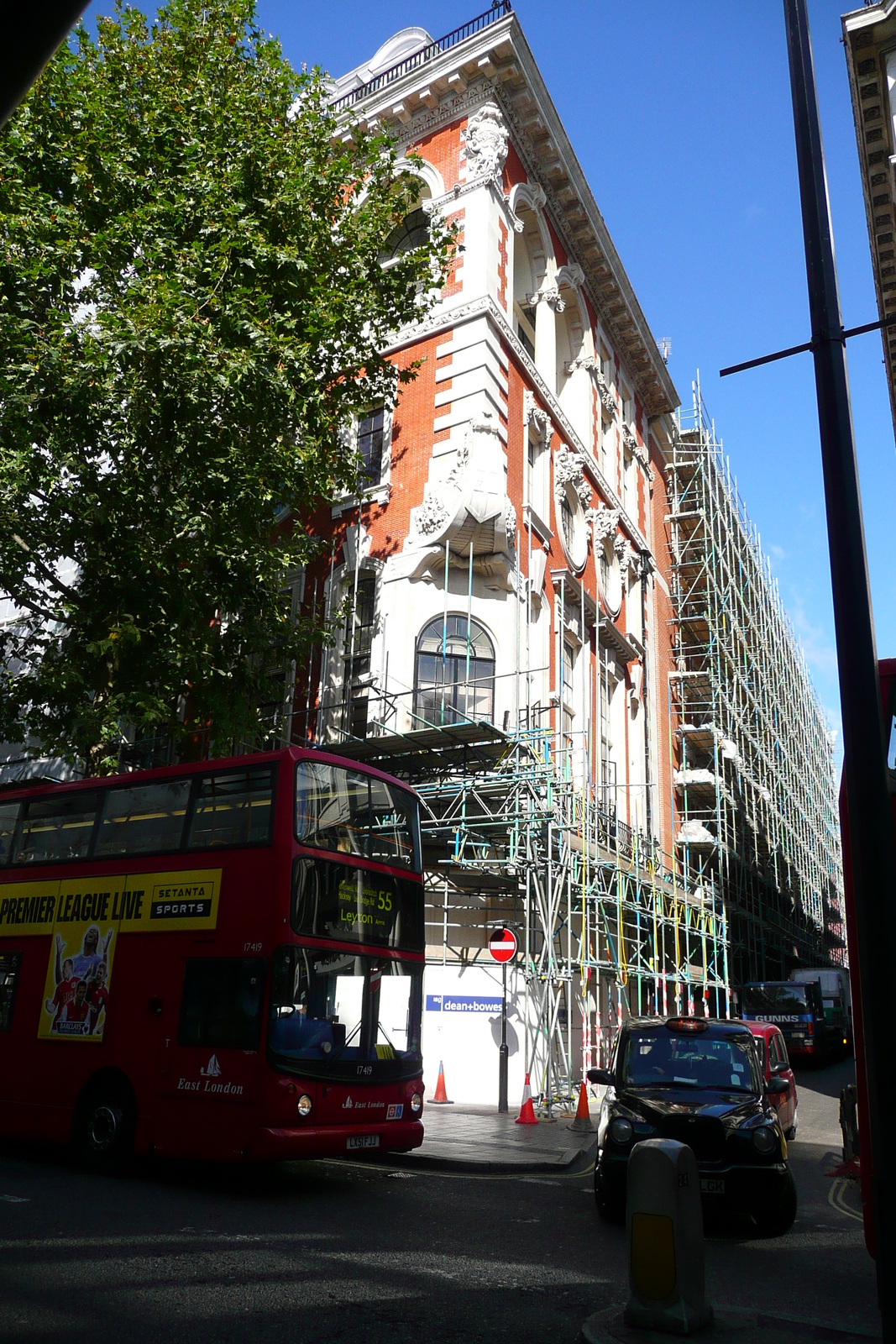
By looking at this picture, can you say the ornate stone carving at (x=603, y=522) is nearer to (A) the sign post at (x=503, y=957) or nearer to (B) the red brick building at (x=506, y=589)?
(B) the red brick building at (x=506, y=589)

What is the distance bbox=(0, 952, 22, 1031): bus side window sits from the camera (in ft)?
38.3

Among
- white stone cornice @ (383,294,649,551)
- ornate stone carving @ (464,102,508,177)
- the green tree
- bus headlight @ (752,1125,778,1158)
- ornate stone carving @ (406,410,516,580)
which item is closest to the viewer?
bus headlight @ (752,1125,778,1158)

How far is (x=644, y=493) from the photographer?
32656 mm

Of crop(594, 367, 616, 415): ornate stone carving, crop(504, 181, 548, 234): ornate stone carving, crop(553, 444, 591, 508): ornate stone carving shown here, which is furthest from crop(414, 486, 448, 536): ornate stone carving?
A: crop(594, 367, 616, 415): ornate stone carving

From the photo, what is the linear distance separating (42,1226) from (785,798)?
4269cm

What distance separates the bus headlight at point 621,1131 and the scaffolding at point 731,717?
64.9ft

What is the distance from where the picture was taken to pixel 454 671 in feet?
64.1

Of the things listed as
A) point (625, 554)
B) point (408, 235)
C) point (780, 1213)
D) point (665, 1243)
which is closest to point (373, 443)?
point (408, 235)

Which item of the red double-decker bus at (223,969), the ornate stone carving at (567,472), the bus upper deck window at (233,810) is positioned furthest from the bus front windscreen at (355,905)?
the ornate stone carving at (567,472)

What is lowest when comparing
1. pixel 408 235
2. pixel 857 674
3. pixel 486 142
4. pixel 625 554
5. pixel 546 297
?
pixel 857 674

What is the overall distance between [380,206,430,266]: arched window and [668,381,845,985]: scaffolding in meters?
14.2

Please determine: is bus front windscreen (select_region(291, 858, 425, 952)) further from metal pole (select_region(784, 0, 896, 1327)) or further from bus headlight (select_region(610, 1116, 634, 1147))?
metal pole (select_region(784, 0, 896, 1327))

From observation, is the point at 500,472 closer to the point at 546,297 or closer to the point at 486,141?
the point at 546,297

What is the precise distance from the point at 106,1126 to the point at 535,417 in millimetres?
17059
